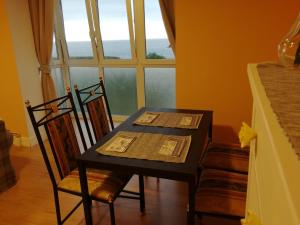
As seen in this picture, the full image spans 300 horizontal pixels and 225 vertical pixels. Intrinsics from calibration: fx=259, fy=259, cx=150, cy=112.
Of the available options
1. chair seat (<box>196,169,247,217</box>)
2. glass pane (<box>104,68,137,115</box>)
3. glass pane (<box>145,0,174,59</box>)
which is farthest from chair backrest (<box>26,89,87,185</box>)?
glass pane (<box>104,68,137,115</box>)

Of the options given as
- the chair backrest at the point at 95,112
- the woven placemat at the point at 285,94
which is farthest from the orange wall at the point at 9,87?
the woven placemat at the point at 285,94

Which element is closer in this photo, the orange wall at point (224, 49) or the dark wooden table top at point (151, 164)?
the dark wooden table top at point (151, 164)

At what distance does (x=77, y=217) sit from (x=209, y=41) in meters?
1.99

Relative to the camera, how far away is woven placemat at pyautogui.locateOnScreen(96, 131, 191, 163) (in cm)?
147

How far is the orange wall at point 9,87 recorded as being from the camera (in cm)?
317

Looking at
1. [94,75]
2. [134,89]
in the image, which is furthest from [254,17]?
[94,75]

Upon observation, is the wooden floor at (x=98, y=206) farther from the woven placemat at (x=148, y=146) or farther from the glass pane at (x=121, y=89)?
the glass pane at (x=121, y=89)

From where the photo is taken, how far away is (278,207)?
0.38 meters

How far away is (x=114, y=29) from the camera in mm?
3863

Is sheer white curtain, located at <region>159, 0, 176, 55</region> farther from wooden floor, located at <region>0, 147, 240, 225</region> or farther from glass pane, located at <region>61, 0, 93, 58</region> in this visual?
wooden floor, located at <region>0, 147, 240, 225</region>

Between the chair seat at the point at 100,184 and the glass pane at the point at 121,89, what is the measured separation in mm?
2378

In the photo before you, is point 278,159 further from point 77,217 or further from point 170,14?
point 170,14

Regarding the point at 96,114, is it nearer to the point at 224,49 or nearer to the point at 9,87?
the point at 224,49

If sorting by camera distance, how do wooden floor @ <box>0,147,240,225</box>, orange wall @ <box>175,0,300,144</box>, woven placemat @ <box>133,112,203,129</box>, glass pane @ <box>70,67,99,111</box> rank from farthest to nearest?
glass pane @ <box>70,67,99,111</box> < orange wall @ <box>175,0,300,144</box> < wooden floor @ <box>0,147,240,225</box> < woven placemat @ <box>133,112,203,129</box>
